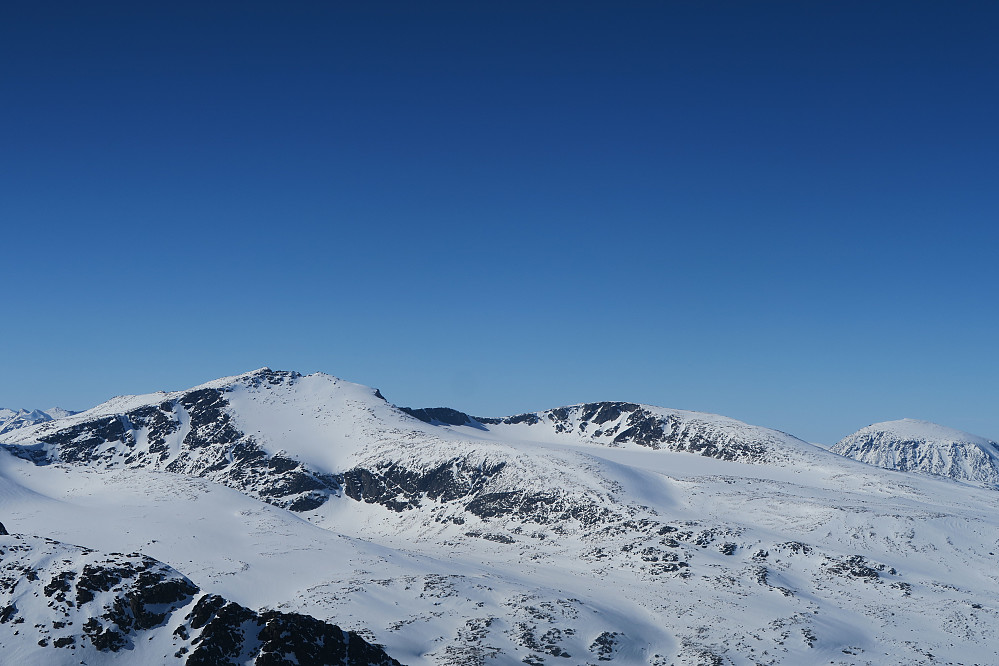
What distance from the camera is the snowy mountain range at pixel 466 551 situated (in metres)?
43.6

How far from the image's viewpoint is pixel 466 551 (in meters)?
109

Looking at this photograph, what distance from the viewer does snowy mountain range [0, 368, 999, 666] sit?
43.6 m

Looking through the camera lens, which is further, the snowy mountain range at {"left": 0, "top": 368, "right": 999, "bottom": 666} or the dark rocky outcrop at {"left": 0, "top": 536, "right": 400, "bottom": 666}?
the snowy mountain range at {"left": 0, "top": 368, "right": 999, "bottom": 666}

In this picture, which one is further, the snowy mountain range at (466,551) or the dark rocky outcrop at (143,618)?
the snowy mountain range at (466,551)

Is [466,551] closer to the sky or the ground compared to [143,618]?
closer to the ground

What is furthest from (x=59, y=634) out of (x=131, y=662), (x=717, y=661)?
(x=717, y=661)

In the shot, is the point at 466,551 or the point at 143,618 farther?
the point at 466,551

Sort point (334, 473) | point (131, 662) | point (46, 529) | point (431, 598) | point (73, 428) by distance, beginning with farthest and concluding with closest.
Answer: point (73, 428) < point (334, 473) < point (46, 529) < point (431, 598) < point (131, 662)

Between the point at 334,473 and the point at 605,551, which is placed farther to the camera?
the point at 334,473

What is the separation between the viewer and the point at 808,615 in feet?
237

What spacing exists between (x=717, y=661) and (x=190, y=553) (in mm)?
67302

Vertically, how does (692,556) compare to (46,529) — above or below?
above

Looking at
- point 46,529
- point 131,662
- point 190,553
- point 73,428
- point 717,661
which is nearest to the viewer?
point 131,662

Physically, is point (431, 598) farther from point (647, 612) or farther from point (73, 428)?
point (73, 428)
